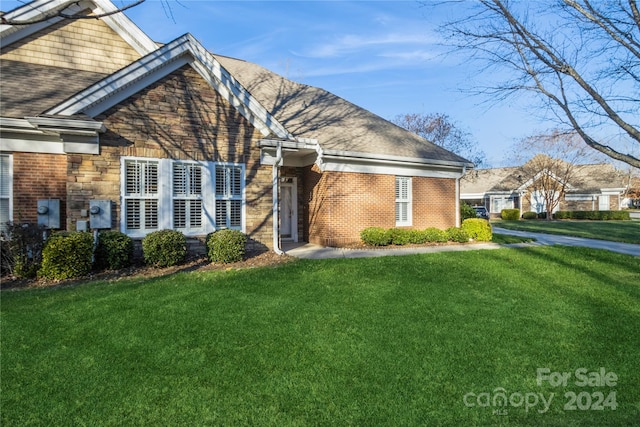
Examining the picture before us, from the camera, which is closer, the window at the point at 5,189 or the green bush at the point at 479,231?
the window at the point at 5,189

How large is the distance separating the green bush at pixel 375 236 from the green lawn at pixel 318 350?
5125 mm

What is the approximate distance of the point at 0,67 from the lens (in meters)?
11.0

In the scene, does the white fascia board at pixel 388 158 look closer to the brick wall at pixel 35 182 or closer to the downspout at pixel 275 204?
the downspout at pixel 275 204

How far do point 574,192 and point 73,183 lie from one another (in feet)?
158

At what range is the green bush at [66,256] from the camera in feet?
25.7

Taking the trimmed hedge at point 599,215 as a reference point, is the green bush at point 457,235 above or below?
below

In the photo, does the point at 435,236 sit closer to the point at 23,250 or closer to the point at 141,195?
the point at 141,195

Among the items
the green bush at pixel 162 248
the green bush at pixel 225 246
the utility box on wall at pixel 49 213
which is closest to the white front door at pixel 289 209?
the green bush at pixel 225 246

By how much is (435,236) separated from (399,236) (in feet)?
5.23

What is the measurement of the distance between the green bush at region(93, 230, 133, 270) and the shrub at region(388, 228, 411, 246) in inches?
320

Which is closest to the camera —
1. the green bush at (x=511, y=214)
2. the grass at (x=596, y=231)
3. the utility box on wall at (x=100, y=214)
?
the utility box on wall at (x=100, y=214)

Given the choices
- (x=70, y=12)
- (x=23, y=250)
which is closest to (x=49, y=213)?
(x=23, y=250)

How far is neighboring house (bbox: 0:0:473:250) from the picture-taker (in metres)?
9.00

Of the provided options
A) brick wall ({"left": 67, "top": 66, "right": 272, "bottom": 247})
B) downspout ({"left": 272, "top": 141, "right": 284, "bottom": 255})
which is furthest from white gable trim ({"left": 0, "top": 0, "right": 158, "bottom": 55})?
downspout ({"left": 272, "top": 141, "right": 284, "bottom": 255})
